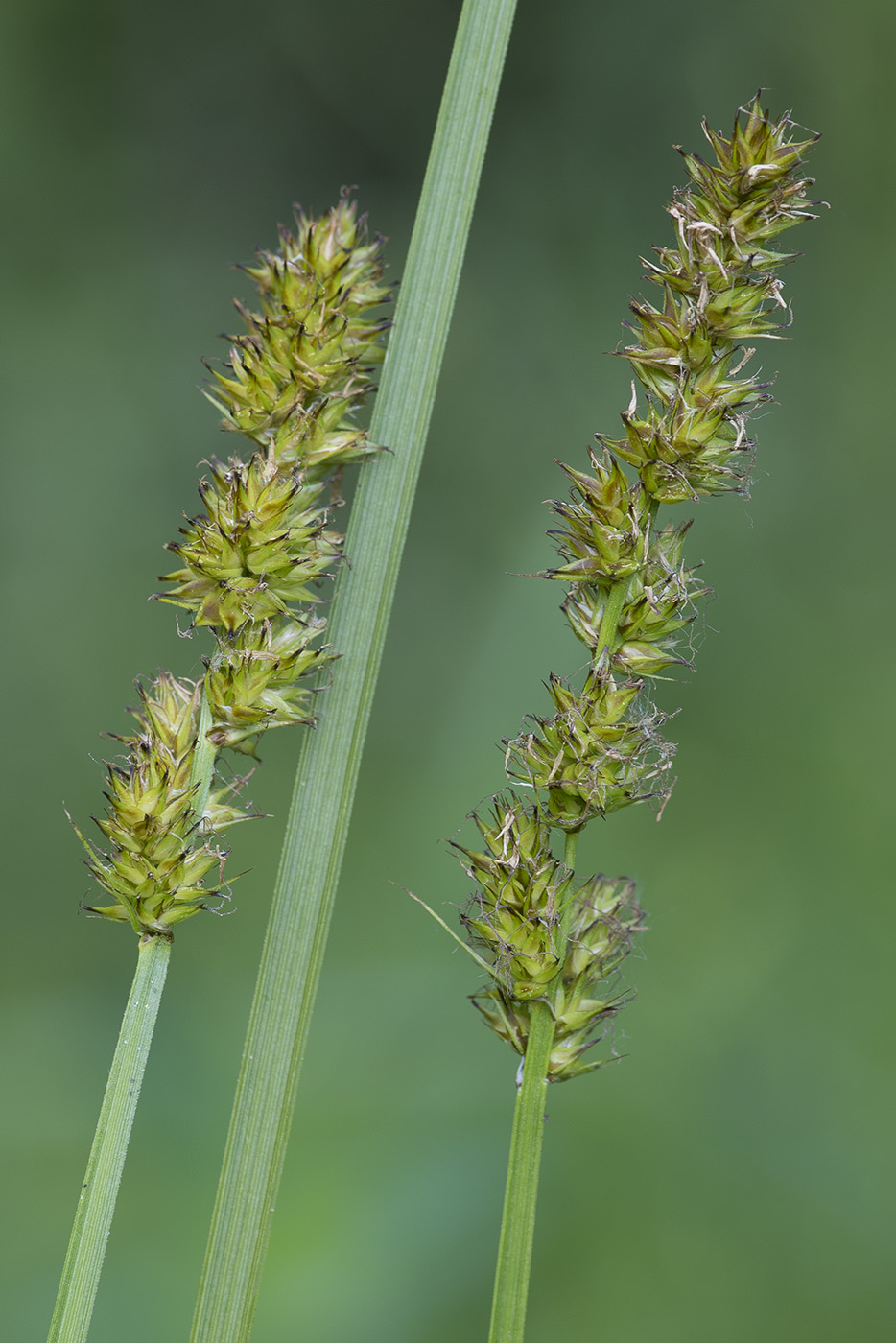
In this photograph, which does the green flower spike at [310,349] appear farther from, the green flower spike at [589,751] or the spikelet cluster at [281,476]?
the green flower spike at [589,751]

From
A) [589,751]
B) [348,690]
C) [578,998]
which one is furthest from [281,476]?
[578,998]

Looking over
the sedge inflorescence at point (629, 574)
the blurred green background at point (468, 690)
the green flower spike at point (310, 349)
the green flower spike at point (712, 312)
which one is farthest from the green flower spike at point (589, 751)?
the blurred green background at point (468, 690)

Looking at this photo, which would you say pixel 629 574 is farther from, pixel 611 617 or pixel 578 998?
pixel 578 998

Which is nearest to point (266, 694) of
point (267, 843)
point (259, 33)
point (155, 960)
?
point (155, 960)

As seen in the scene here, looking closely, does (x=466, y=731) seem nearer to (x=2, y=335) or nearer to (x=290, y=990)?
(x=290, y=990)

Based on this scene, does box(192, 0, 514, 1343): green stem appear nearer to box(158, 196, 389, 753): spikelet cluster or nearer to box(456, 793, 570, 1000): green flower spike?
box(158, 196, 389, 753): spikelet cluster

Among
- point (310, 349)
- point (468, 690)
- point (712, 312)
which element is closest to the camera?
point (712, 312)

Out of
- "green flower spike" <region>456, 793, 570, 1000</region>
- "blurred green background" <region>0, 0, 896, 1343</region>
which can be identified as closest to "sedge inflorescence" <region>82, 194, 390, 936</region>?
"green flower spike" <region>456, 793, 570, 1000</region>
